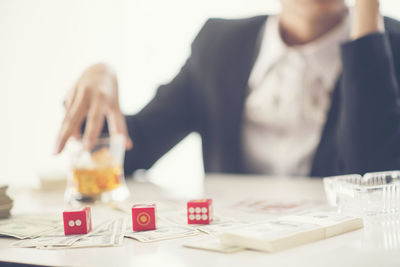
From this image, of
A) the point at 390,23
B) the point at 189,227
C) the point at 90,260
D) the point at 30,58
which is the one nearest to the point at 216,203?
the point at 189,227

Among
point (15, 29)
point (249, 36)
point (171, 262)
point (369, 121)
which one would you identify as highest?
point (15, 29)

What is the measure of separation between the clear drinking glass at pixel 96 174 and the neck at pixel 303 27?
3.56ft

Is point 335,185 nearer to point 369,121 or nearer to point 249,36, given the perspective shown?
point 369,121

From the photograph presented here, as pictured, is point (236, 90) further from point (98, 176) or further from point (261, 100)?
point (98, 176)

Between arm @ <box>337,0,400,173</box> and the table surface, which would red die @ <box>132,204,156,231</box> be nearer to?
the table surface

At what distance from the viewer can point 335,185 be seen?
1.14m

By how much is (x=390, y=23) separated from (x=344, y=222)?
1.21 m

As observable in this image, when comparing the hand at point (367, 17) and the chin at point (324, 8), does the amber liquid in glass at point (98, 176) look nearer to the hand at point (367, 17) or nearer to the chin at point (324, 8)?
the hand at point (367, 17)

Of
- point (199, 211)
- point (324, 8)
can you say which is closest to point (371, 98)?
point (324, 8)

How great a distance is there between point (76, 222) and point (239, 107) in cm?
129

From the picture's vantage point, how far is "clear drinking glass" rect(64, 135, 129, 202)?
1.43 metres

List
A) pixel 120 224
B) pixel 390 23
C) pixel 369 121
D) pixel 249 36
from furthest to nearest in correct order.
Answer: pixel 249 36, pixel 390 23, pixel 369 121, pixel 120 224

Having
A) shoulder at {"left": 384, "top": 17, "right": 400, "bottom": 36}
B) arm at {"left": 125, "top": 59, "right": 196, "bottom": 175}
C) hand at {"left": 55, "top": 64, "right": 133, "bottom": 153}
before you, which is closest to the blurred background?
arm at {"left": 125, "top": 59, "right": 196, "bottom": 175}

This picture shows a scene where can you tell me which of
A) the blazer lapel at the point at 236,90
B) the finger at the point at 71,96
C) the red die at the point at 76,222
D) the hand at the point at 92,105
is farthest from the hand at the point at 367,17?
the red die at the point at 76,222
